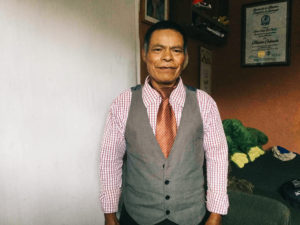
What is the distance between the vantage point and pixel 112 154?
1078mm

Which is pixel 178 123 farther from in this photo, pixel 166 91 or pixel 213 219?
pixel 213 219

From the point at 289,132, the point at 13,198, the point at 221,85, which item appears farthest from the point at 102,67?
the point at 289,132

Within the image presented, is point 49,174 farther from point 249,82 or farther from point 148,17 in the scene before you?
point 249,82

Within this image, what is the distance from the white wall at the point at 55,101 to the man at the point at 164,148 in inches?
7.7

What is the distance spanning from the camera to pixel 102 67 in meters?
1.28

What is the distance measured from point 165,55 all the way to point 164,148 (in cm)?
39

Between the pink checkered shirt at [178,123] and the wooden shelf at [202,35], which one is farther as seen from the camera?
the wooden shelf at [202,35]

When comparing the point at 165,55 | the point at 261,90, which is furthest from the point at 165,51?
the point at 261,90

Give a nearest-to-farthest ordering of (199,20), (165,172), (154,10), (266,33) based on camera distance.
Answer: (165,172) → (154,10) → (199,20) → (266,33)

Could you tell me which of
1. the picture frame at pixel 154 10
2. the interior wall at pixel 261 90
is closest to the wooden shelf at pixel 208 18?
the picture frame at pixel 154 10

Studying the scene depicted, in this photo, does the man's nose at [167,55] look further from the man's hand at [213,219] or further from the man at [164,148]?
the man's hand at [213,219]

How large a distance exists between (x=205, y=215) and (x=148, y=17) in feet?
4.24

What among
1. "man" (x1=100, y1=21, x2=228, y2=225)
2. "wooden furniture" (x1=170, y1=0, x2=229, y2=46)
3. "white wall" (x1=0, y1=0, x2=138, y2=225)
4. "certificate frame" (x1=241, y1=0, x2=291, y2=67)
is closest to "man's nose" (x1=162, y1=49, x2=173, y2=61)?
"man" (x1=100, y1=21, x2=228, y2=225)

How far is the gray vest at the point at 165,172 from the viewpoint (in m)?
0.96
